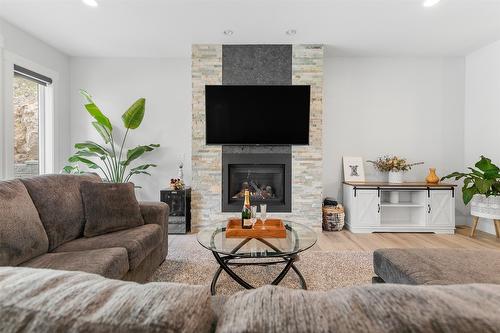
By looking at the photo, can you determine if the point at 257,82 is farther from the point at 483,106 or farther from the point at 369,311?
the point at 369,311

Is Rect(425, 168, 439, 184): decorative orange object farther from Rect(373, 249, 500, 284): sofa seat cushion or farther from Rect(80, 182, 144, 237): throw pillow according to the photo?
Rect(80, 182, 144, 237): throw pillow

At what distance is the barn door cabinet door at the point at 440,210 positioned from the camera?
4012 millimetres

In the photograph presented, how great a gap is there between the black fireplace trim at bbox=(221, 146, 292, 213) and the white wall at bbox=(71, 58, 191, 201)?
791mm

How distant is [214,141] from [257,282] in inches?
89.2

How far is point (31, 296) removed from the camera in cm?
50

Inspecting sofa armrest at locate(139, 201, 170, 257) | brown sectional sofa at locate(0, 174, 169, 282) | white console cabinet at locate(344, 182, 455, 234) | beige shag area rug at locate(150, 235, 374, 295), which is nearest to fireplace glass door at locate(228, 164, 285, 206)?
white console cabinet at locate(344, 182, 455, 234)

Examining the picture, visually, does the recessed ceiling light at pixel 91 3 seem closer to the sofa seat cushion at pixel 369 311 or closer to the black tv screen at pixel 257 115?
the black tv screen at pixel 257 115

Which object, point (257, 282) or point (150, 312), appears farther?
point (257, 282)

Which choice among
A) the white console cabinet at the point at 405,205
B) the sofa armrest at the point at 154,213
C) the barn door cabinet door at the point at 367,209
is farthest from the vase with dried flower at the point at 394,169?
the sofa armrest at the point at 154,213

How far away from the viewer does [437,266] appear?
149 centimetres

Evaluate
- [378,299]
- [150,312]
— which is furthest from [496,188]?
[150,312]

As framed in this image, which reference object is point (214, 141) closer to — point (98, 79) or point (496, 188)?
point (98, 79)

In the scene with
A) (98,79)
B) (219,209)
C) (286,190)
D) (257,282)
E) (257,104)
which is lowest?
(257,282)

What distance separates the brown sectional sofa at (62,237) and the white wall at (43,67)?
1.87 meters
